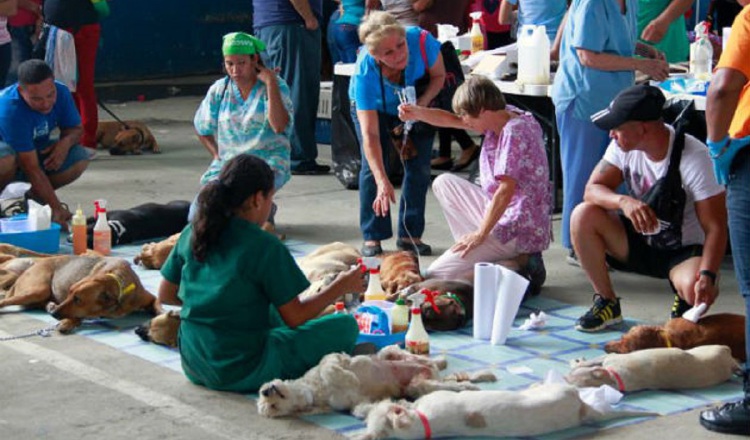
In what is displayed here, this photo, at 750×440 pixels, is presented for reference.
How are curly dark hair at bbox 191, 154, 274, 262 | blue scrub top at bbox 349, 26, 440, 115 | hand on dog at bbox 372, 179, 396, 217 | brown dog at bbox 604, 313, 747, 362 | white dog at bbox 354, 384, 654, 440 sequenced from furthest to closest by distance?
blue scrub top at bbox 349, 26, 440, 115, hand on dog at bbox 372, 179, 396, 217, brown dog at bbox 604, 313, 747, 362, curly dark hair at bbox 191, 154, 274, 262, white dog at bbox 354, 384, 654, 440

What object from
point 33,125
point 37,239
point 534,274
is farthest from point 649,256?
point 33,125

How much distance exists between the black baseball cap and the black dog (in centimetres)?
323

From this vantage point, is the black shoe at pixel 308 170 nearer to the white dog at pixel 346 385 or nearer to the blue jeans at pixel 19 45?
the blue jeans at pixel 19 45

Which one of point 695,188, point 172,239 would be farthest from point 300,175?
point 695,188

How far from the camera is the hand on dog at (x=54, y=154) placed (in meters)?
8.65

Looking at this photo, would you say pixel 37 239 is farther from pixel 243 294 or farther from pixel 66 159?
pixel 243 294

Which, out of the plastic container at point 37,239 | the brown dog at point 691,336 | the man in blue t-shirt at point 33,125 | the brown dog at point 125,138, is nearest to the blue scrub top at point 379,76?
the plastic container at point 37,239

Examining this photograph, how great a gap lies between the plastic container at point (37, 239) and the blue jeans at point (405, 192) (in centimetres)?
176

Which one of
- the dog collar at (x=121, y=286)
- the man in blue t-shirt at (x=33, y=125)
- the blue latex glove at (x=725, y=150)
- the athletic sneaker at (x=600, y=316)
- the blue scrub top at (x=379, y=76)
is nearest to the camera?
the blue latex glove at (x=725, y=150)

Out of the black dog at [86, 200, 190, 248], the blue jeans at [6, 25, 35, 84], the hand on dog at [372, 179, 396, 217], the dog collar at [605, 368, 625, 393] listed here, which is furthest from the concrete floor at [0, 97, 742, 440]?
the blue jeans at [6, 25, 35, 84]

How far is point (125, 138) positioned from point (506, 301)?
20.1 ft

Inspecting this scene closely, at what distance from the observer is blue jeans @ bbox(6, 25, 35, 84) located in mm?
10789

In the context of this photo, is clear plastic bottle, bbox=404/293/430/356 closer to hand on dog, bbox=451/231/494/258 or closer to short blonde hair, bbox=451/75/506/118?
hand on dog, bbox=451/231/494/258

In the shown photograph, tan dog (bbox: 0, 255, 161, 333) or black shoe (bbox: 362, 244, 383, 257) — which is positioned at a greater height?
tan dog (bbox: 0, 255, 161, 333)
